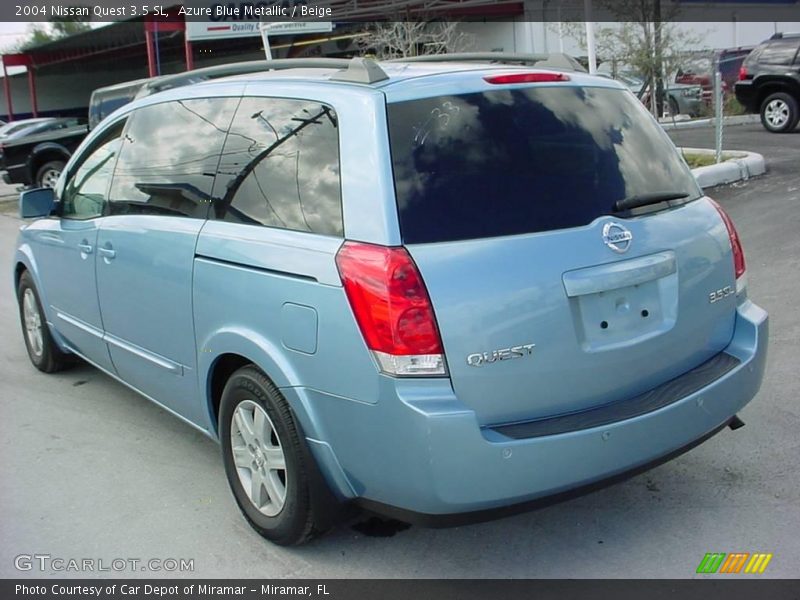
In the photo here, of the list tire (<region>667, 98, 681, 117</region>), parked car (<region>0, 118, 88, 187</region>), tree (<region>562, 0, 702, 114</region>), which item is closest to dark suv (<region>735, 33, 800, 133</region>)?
tree (<region>562, 0, 702, 114</region>)

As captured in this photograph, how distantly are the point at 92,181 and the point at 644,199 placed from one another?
3.19 metres

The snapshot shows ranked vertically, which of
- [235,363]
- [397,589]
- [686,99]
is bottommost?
[397,589]

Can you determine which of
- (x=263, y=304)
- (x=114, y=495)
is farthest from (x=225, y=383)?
(x=114, y=495)

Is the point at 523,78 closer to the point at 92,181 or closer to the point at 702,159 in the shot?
the point at 92,181

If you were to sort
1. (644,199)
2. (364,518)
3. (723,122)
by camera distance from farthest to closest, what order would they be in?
(723,122)
(364,518)
(644,199)

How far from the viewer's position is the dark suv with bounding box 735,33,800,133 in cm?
1399

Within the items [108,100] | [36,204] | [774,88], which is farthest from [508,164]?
[108,100]

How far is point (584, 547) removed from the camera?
3.31 metres

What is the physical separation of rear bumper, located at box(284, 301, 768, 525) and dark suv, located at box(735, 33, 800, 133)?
12.8 meters

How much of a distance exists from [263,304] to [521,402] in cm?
105

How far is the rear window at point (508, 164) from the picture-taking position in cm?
289

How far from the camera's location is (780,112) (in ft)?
48.1

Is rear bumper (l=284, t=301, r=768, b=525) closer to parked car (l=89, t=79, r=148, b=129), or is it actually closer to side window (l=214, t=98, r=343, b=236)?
side window (l=214, t=98, r=343, b=236)

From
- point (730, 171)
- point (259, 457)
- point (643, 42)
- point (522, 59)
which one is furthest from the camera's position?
point (643, 42)
